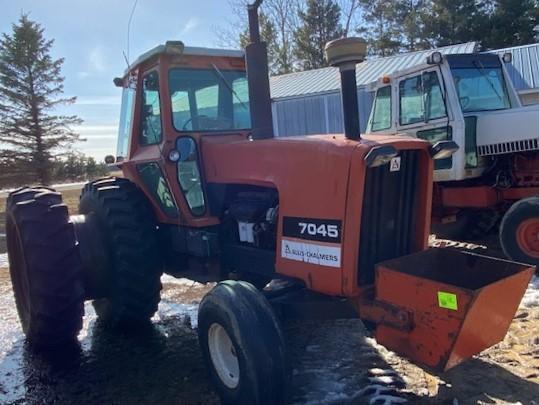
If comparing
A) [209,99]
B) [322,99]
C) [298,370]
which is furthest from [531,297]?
[322,99]

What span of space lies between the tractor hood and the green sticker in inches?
176

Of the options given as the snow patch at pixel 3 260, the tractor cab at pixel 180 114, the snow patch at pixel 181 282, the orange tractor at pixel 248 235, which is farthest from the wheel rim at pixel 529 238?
the snow patch at pixel 3 260

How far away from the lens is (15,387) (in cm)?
374

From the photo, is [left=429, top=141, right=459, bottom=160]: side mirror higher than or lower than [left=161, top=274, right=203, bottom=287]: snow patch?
higher

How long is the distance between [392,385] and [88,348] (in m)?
2.50

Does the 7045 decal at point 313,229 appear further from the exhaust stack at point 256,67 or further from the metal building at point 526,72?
the metal building at point 526,72

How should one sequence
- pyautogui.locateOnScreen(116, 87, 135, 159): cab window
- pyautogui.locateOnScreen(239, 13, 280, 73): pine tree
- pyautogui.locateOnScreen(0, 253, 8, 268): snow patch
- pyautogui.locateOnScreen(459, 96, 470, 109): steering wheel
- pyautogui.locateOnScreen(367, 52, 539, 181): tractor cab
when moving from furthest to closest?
pyautogui.locateOnScreen(239, 13, 280, 73): pine tree → pyautogui.locateOnScreen(0, 253, 8, 268): snow patch → pyautogui.locateOnScreen(459, 96, 470, 109): steering wheel → pyautogui.locateOnScreen(367, 52, 539, 181): tractor cab → pyautogui.locateOnScreen(116, 87, 135, 159): cab window

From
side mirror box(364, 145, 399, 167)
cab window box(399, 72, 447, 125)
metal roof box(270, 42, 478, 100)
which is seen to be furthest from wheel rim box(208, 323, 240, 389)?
metal roof box(270, 42, 478, 100)

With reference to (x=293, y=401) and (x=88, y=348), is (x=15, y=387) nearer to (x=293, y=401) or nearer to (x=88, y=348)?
(x=88, y=348)

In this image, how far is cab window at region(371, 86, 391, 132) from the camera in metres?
7.54

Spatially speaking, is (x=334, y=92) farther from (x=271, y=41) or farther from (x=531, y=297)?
(x=271, y=41)

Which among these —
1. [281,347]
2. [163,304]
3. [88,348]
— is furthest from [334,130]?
[281,347]

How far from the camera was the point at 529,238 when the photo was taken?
5895 millimetres

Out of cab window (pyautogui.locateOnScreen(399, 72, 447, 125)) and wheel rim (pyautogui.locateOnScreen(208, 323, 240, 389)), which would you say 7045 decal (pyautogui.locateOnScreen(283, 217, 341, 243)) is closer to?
wheel rim (pyautogui.locateOnScreen(208, 323, 240, 389))
